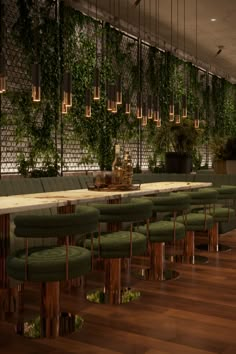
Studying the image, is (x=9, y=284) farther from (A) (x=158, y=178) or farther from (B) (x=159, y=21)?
(B) (x=159, y=21)

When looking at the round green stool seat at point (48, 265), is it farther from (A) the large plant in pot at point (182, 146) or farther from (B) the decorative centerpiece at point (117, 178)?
(A) the large plant in pot at point (182, 146)

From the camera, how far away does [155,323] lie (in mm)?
3145

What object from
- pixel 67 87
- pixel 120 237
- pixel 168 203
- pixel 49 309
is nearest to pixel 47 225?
pixel 49 309

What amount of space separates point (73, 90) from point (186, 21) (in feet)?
8.47

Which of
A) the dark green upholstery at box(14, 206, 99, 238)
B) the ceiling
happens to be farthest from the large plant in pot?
the dark green upholstery at box(14, 206, 99, 238)

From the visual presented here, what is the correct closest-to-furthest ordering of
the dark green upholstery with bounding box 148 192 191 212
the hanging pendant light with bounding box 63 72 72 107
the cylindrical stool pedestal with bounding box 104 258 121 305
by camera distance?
1. the cylindrical stool pedestal with bounding box 104 258 121 305
2. the dark green upholstery with bounding box 148 192 191 212
3. the hanging pendant light with bounding box 63 72 72 107

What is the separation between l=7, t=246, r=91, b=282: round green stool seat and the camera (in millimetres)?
2650

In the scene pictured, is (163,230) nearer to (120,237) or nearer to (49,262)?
(120,237)

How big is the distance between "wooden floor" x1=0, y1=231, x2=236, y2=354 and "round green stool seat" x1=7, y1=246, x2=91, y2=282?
45 centimetres

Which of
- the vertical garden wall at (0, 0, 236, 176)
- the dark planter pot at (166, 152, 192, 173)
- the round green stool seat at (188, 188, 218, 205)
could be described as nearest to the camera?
the round green stool seat at (188, 188, 218, 205)

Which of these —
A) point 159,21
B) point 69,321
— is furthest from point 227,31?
point 69,321

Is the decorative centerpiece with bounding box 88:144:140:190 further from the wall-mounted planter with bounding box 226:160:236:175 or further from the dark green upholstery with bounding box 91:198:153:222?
the wall-mounted planter with bounding box 226:160:236:175

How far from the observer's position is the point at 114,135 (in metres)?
8.39

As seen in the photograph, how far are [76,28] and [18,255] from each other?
5.47 m
